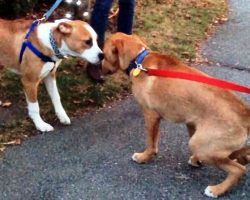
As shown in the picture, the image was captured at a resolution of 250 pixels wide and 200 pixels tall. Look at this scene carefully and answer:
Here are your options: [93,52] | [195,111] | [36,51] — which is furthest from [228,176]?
[36,51]

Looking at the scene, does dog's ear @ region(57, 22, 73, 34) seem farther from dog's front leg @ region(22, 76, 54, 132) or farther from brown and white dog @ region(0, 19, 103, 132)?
dog's front leg @ region(22, 76, 54, 132)

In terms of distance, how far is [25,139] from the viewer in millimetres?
5273

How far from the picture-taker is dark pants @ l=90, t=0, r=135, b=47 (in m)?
6.07

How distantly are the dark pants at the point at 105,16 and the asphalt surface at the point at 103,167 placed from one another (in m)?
0.97

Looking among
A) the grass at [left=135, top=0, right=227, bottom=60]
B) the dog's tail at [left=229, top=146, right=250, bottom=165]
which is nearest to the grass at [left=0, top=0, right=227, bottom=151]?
the grass at [left=135, top=0, right=227, bottom=60]

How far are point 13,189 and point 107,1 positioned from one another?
257 centimetres

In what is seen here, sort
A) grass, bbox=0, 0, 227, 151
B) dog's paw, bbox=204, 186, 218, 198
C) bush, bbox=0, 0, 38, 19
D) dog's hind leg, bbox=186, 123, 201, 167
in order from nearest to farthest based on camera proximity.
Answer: dog's paw, bbox=204, 186, 218, 198
dog's hind leg, bbox=186, 123, 201, 167
grass, bbox=0, 0, 227, 151
bush, bbox=0, 0, 38, 19

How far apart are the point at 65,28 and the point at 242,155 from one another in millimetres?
2015

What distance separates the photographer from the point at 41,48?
16.9 ft

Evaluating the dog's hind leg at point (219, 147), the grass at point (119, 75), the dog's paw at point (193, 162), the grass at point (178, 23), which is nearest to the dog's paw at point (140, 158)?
the dog's paw at point (193, 162)

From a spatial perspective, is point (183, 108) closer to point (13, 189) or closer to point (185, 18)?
point (13, 189)

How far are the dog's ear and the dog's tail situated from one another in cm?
192

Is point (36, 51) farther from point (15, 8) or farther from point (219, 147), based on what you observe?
point (15, 8)

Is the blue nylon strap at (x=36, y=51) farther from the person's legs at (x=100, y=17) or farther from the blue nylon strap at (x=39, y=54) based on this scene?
the person's legs at (x=100, y=17)
